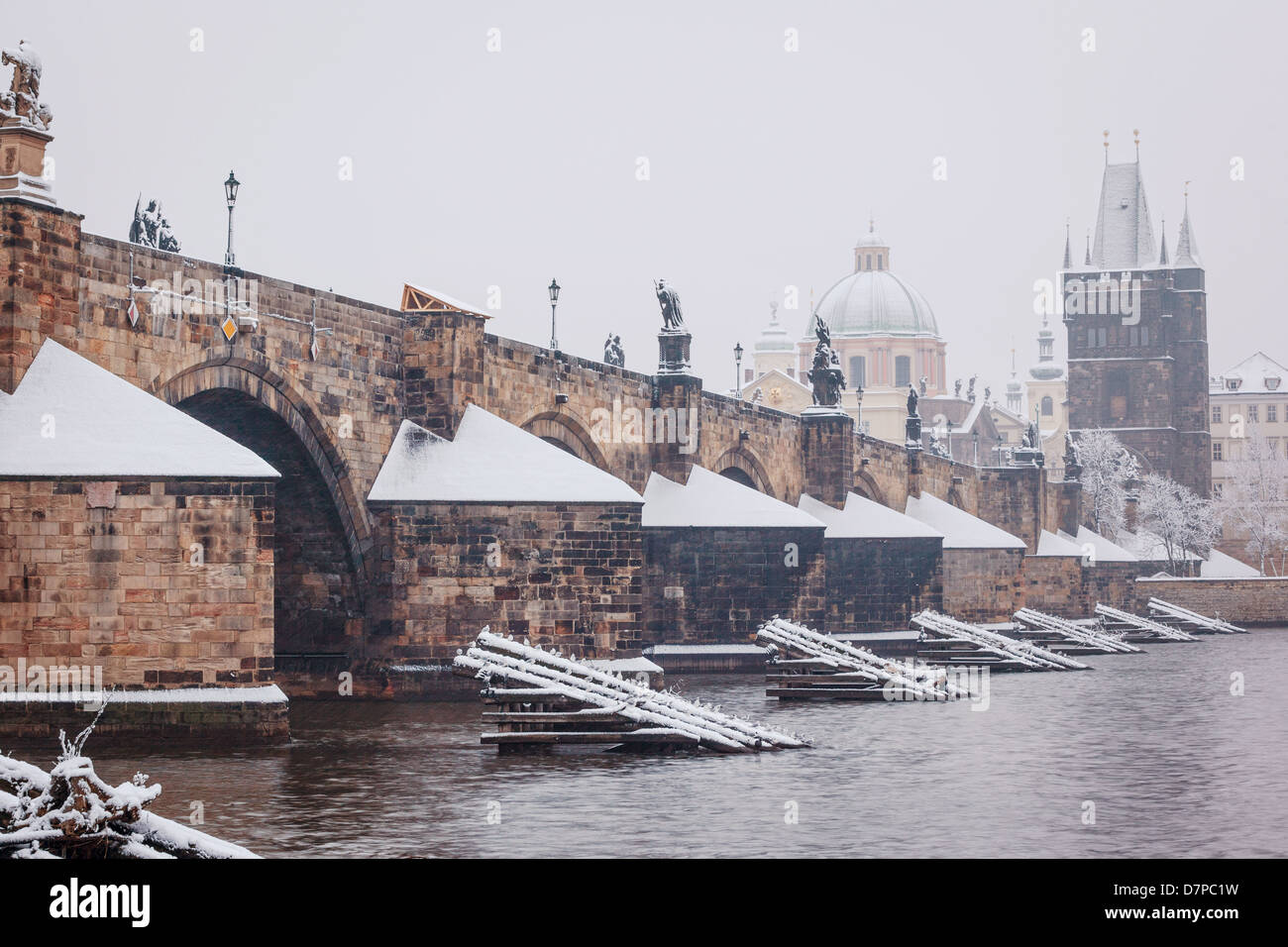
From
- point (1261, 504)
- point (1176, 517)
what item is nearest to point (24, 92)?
point (1176, 517)

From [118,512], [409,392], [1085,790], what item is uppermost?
[409,392]

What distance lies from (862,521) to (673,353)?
11026mm

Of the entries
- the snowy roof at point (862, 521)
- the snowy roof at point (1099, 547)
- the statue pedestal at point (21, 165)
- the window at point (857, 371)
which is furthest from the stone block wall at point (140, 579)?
the window at point (857, 371)

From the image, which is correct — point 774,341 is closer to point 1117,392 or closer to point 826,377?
point 1117,392

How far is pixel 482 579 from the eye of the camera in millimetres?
29719

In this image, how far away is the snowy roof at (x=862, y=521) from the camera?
49781 millimetres

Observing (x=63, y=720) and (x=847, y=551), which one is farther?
(x=847, y=551)

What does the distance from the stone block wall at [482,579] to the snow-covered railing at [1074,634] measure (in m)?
26.3

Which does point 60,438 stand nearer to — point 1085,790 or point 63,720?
point 63,720

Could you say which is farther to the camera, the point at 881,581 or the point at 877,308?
the point at 877,308
